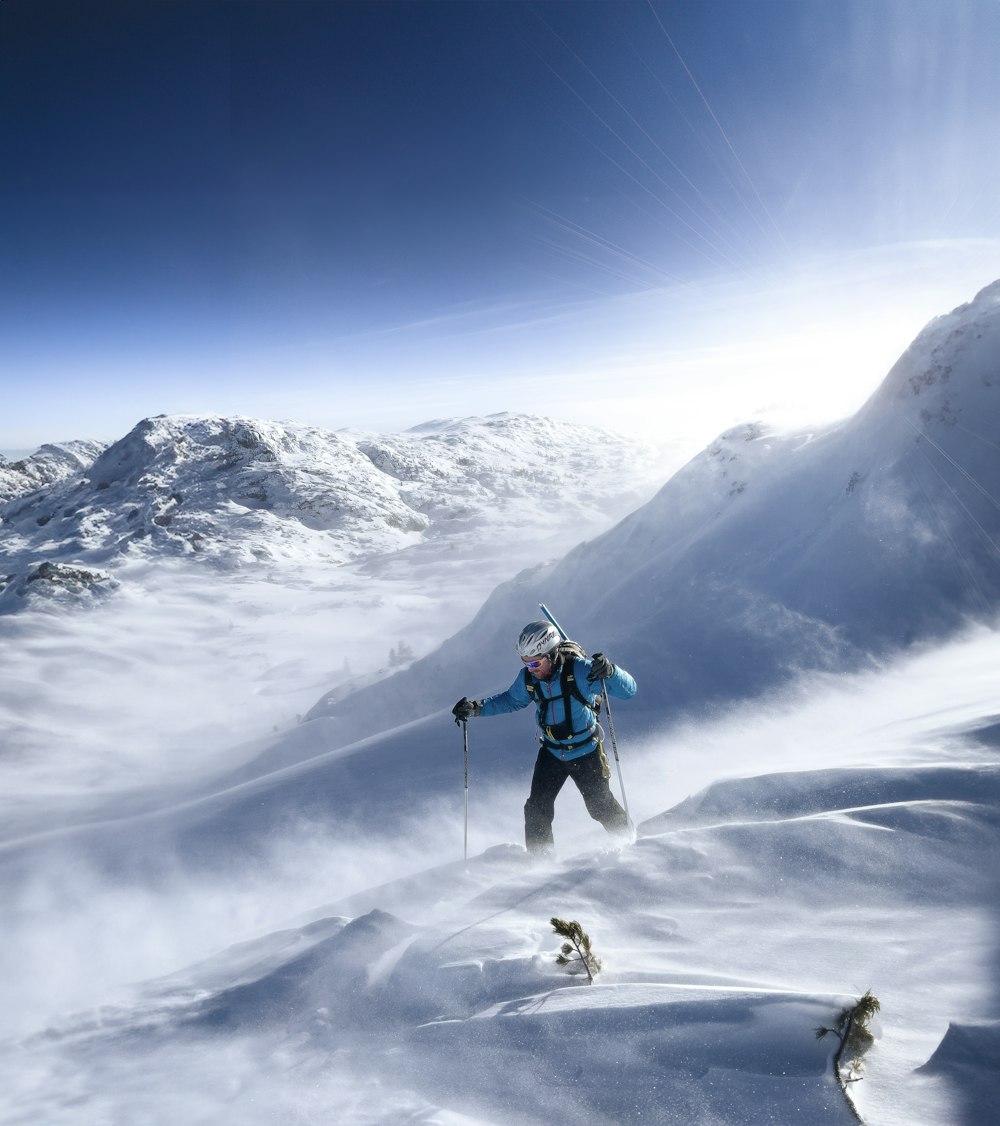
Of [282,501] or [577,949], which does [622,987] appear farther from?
[282,501]

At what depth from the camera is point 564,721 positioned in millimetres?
6316

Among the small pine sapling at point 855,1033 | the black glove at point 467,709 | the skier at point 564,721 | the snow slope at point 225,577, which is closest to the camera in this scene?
the small pine sapling at point 855,1033

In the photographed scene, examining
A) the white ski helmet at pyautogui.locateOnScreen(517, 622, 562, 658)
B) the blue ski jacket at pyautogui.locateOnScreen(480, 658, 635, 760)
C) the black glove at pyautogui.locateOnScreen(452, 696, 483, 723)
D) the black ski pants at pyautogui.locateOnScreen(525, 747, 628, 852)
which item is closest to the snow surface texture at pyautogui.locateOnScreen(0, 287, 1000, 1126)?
the black ski pants at pyautogui.locateOnScreen(525, 747, 628, 852)

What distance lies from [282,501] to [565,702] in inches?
6196

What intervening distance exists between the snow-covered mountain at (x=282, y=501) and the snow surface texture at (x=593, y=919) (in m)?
92.2

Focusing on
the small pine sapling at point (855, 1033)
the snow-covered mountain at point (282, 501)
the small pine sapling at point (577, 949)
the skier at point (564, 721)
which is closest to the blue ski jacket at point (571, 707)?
the skier at point (564, 721)

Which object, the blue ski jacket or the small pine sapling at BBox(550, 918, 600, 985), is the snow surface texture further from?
the blue ski jacket

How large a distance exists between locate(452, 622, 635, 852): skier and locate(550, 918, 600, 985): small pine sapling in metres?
2.92

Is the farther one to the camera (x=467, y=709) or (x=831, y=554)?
(x=831, y=554)

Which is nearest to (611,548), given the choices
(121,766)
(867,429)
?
(867,429)

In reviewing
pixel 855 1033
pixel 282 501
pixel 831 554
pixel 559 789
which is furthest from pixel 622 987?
pixel 282 501

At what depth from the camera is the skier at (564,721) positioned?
20.2 feet

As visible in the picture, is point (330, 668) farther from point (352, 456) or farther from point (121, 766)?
point (352, 456)

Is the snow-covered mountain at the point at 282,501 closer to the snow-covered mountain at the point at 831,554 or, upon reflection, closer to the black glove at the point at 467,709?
the snow-covered mountain at the point at 831,554
